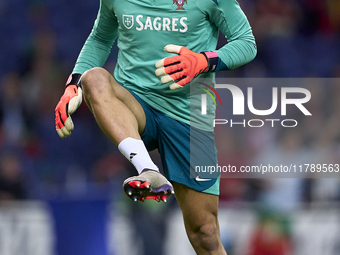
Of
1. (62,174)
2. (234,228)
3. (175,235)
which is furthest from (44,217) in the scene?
(234,228)

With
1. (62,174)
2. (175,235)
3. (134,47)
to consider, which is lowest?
(175,235)

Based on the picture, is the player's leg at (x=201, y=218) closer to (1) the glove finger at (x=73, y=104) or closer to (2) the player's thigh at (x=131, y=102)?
(2) the player's thigh at (x=131, y=102)

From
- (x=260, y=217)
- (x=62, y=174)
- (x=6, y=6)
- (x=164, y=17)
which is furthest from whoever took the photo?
(x=6, y=6)

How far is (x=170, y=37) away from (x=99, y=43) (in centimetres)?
58

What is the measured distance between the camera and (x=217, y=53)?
3.32m

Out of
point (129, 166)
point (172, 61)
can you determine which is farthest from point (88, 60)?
point (129, 166)

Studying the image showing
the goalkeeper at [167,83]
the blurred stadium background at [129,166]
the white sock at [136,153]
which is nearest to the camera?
the white sock at [136,153]

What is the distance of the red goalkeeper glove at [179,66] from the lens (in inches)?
122

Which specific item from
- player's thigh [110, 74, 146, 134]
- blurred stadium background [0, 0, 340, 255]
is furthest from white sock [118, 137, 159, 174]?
blurred stadium background [0, 0, 340, 255]

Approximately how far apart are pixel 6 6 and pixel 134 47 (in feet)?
18.3

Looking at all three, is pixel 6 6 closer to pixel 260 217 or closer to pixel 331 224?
pixel 260 217

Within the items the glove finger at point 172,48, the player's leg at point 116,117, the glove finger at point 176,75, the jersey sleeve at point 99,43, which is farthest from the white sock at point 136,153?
the jersey sleeve at point 99,43

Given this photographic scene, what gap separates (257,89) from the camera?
6973 millimetres

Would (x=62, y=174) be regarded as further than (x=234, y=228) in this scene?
Yes
